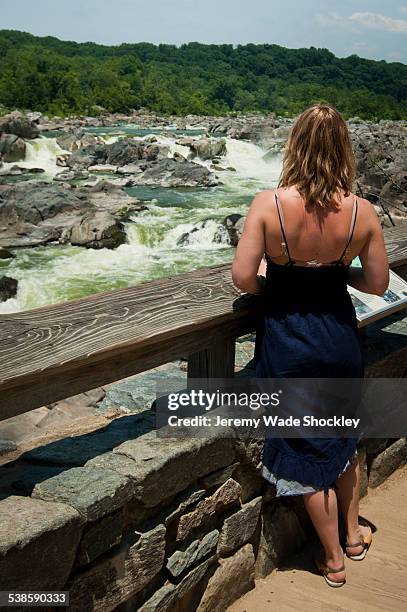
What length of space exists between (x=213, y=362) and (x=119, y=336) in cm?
63

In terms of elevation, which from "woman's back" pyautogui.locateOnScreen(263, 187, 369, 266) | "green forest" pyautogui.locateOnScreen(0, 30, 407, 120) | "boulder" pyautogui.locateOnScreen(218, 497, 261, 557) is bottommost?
"boulder" pyautogui.locateOnScreen(218, 497, 261, 557)

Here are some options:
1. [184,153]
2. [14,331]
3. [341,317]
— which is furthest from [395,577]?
[184,153]

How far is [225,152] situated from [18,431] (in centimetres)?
2928

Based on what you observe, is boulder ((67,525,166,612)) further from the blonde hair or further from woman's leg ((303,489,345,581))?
the blonde hair

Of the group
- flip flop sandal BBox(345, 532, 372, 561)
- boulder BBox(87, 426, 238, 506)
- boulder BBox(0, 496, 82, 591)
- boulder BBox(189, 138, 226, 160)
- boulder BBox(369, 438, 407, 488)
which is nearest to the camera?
boulder BBox(0, 496, 82, 591)

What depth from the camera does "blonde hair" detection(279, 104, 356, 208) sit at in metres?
2.42

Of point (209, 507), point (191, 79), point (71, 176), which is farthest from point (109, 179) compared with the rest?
point (191, 79)

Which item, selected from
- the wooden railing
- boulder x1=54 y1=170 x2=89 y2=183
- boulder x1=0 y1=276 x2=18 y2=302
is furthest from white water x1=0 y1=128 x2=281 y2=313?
the wooden railing

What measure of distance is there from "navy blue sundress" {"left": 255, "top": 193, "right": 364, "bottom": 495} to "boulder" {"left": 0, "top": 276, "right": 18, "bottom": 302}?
361 inches

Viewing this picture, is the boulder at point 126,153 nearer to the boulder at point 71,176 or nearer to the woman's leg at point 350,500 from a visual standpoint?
the boulder at point 71,176

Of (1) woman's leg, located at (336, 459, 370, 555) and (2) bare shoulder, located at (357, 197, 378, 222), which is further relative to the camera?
(1) woman's leg, located at (336, 459, 370, 555)

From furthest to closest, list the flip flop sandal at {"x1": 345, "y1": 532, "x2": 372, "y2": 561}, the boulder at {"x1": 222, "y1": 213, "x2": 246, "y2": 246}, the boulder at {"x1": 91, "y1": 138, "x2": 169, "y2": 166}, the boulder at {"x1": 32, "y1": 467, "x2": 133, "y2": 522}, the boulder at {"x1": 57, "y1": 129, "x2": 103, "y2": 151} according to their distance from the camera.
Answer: the boulder at {"x1": 57, "y1": 129, "x2": 103, "y2": 151}, the boulder at {"x1": 91, "y1": 138, "x2": 169, "y2": 166}, the boulder at {"x1": 222, "y1": 213, "x2": 246, "y2": 246}, the flip flop sandal at {"x1": 345, "y1": 532, "x2": 372, "y2": 561}, the boulder at {"x1": 32, "y1": 467, "x2": 133, "y2": 522}

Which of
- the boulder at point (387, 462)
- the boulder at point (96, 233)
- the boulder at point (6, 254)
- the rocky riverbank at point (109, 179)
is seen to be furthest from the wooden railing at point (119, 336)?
the boulder at point (96, 233)

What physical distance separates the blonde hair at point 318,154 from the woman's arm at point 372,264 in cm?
20
